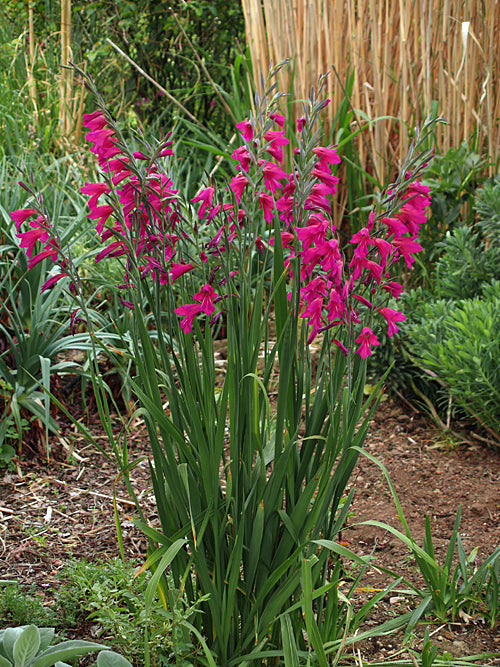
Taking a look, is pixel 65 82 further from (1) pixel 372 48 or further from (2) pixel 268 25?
(1) pixel 372 48

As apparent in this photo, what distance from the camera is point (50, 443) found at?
7.86ft

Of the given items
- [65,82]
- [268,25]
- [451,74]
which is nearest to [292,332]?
[451,74]

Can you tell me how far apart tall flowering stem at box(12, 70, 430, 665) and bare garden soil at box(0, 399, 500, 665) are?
0.38 meters

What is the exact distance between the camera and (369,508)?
81.3 inches

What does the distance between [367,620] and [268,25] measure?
323cm

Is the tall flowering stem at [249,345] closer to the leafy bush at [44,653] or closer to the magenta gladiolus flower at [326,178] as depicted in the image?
the magenta gladiolus flower at [326,178]

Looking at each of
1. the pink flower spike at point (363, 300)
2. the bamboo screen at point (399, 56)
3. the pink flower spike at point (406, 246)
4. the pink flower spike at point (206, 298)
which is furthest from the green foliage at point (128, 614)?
the bamboo screen at point (399, 56)

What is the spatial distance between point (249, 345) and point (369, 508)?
1.12 metres

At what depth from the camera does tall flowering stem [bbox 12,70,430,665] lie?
1.08m

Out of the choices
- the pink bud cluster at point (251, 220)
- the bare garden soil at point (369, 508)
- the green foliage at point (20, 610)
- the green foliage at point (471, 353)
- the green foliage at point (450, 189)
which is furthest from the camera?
the green foliage at point (450, 189)

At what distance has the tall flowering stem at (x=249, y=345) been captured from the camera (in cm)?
108

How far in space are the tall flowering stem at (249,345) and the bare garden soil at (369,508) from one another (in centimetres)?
38

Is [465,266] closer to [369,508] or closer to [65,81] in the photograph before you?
[369,508]

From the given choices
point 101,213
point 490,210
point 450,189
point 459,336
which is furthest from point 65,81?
point 101,213
